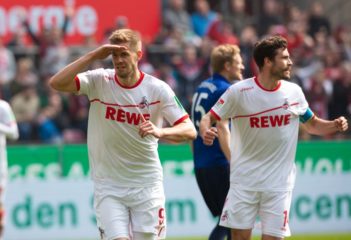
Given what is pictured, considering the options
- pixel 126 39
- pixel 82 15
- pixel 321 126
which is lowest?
pixel 321 126

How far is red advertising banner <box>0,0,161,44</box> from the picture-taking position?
76.5 ft

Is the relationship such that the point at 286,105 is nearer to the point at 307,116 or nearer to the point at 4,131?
the point at 307,116

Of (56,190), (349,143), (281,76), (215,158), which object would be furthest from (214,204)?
(349,143)

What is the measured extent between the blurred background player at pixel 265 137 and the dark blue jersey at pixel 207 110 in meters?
1.32

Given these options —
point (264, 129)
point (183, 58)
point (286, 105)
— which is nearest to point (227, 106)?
point (264, 129)

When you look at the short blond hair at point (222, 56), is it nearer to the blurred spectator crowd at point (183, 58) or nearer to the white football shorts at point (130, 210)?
the white football shorts at point (130, 210)

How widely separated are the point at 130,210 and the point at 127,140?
0.65m

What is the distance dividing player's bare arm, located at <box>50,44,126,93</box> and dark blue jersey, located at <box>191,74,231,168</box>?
2.68 meters

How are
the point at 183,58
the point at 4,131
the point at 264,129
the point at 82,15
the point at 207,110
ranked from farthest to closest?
the point at 82,15, the point at 183,58, the point at 4,131, the point at 207,110, the point at 264,129

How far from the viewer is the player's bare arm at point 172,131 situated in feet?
30.3

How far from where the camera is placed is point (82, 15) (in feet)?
79.2

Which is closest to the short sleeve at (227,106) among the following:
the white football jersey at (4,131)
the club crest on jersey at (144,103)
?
the club crest on jersey at (144,103)

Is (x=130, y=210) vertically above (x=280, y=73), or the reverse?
(x=280, y=73)

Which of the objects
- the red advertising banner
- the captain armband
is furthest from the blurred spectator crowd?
the captain armband
